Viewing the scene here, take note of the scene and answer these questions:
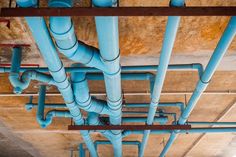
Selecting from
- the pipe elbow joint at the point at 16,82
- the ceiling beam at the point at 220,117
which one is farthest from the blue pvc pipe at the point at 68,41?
the ceiling beam at the point at 220,117

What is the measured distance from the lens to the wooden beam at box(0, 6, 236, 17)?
2141 millimetres

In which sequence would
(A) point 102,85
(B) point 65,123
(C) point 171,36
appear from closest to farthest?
(C) point 171,36 < (A) point 102,85 < (B) point 65,123

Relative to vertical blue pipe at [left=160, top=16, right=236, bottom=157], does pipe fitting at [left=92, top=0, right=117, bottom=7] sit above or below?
below

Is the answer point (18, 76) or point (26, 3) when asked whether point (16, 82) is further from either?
point (26, 3)

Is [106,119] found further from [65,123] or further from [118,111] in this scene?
[118,111]

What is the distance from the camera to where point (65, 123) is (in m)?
6.69

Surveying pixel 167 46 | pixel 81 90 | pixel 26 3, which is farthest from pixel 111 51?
pixel 81 90

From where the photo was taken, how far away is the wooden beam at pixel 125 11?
84.3 inches

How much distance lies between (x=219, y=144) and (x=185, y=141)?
109cm

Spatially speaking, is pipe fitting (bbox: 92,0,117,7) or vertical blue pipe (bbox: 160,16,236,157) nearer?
pipe fitting (bbox: 92,0,117,7)

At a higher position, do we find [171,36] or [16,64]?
[16,64]

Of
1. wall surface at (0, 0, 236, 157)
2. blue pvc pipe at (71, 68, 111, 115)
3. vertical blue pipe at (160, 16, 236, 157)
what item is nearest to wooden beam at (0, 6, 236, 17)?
vertical blue pipe at (160, 16, 236, 157)

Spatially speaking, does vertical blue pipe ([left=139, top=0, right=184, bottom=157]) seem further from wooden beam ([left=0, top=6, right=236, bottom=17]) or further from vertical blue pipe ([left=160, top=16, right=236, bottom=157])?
vertical blue pipe ([left=160, top=16, right=236, bottom=157])

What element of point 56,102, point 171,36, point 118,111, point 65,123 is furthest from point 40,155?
point 171,36
